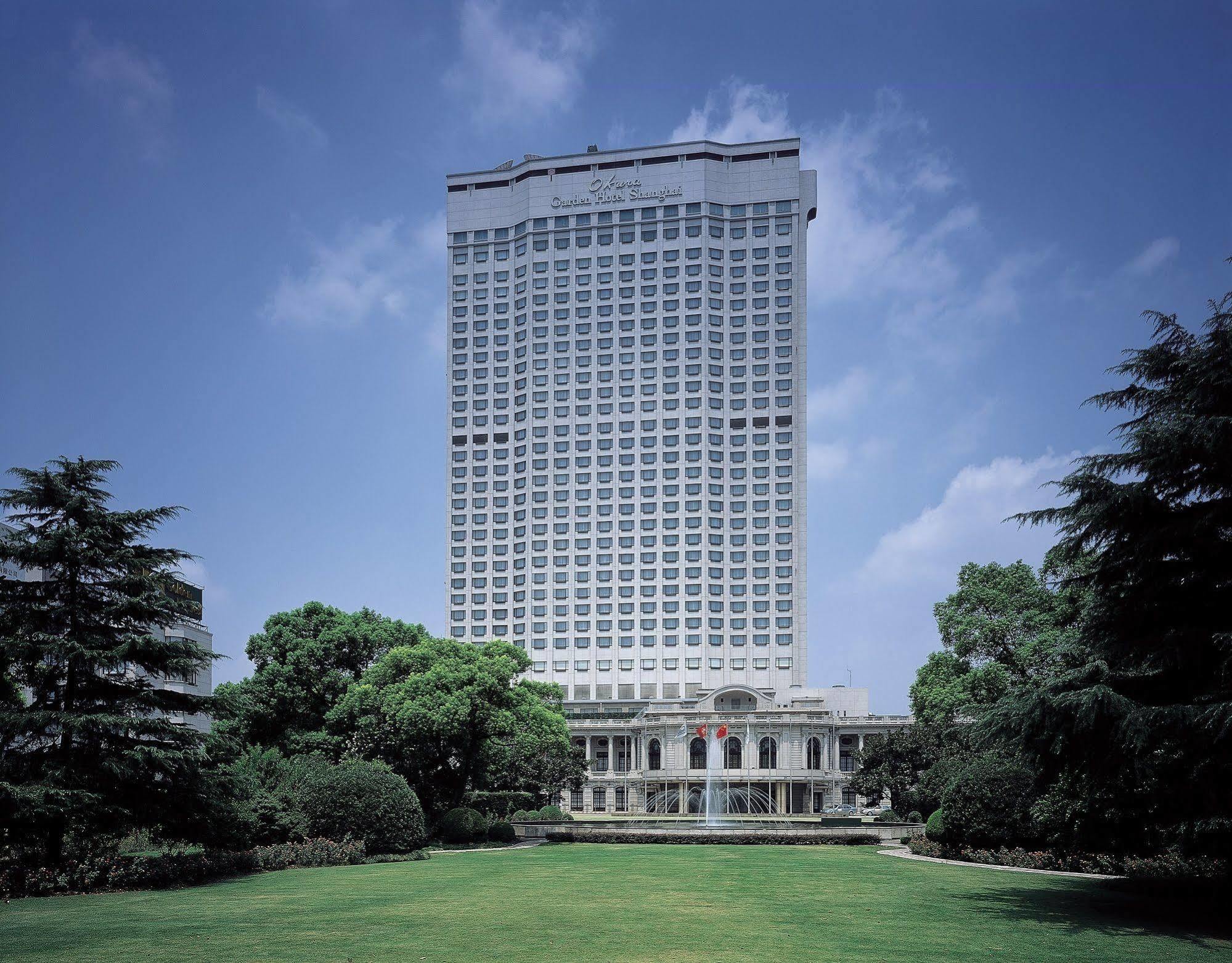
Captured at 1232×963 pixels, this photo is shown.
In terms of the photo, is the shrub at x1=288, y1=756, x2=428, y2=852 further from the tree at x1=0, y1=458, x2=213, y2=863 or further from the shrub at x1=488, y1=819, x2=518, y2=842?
the shrub at x1=488, y1=819, x2=518, y2=842

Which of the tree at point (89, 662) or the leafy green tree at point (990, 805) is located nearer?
the tree at point (89, 662)

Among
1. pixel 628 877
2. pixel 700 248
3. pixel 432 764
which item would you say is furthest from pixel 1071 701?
pixel 700 248

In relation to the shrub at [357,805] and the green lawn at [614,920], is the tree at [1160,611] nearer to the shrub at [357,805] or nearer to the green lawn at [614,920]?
the green lawn at [614,920]

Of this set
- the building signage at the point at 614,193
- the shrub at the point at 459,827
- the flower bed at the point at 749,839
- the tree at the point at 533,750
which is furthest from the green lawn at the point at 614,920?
the building signage at the point at 614,193

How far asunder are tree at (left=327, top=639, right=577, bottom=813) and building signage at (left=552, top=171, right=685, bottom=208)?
333ft

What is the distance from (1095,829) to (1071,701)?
22.9ft

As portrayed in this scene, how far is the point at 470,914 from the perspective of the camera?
2197 cm

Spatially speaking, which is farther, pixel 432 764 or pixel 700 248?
pixel 700 248

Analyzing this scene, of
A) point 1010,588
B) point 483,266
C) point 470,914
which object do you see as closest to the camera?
point 470,914

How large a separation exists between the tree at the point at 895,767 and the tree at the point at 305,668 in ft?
108

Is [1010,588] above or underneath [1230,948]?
above

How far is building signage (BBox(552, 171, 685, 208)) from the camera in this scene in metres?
145

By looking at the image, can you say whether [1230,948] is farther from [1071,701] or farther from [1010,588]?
[1010,588]

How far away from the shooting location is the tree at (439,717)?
1967 inches
